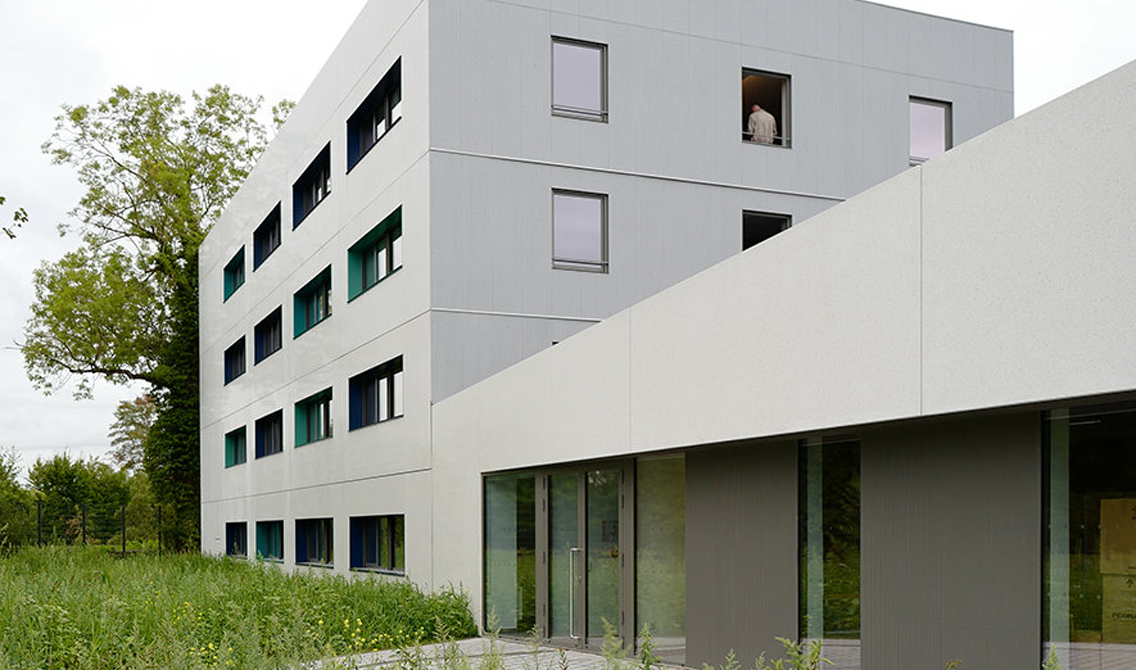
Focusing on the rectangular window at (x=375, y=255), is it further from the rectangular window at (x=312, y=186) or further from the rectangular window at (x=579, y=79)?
the rectangular window at (x=579, y=79)

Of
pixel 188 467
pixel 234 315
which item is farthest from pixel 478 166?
pixel 188 467

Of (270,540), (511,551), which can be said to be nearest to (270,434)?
(270,540)

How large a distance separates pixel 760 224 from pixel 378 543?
9117 mm

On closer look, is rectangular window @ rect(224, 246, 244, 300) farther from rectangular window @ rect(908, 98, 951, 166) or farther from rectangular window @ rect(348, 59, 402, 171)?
rectangular window @ rect(908, 98, 951, 166)

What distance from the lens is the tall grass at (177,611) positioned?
10.0 metres

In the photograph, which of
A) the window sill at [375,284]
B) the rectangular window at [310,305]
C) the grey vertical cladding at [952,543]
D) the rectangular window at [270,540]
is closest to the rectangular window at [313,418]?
the rectangular window at [310,305]

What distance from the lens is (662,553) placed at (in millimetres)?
11875

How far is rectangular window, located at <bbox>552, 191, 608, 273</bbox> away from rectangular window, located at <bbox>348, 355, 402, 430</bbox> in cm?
350

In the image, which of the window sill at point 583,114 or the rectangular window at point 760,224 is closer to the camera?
the window sill at point 583,114

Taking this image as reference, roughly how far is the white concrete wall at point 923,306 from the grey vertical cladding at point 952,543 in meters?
0.42

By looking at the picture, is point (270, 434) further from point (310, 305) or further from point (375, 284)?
point (375, 284)

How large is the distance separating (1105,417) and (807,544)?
10.5ft

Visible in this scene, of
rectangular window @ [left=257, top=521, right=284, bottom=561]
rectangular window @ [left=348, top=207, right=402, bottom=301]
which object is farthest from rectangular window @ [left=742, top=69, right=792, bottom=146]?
rectangular window @ [left=257, top=521, right=284, bottom=561]

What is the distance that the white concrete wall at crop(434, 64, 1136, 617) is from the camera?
6.05 meters
